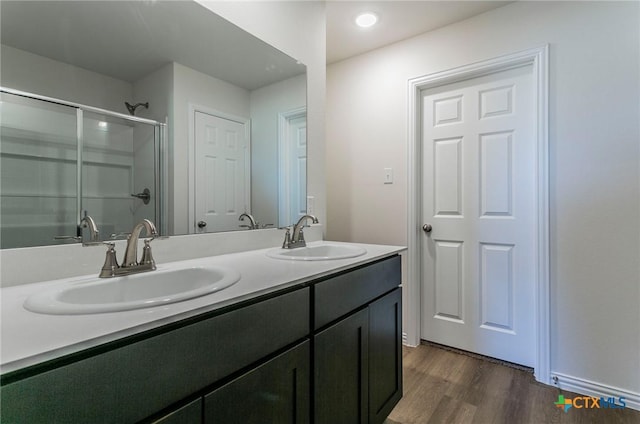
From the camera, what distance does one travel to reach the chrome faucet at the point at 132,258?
928 mm

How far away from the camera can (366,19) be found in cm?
207

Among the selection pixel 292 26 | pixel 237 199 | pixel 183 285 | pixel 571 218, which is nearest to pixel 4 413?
pixel 183 285

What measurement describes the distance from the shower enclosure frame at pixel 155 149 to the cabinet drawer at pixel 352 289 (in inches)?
25.9

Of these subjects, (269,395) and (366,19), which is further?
(366,19)

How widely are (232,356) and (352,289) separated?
0.56m

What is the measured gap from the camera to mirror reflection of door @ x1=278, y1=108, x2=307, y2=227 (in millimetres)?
1712

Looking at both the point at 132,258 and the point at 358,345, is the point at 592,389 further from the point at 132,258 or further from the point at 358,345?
the point at 132,258

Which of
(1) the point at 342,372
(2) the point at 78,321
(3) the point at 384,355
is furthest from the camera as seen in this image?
(3) the point at 384,355

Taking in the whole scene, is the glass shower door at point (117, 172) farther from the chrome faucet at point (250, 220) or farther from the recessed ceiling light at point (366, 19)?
the recessed ceiling light at point (366, 19)

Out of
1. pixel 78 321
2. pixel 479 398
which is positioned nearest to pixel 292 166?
pixel 78 321

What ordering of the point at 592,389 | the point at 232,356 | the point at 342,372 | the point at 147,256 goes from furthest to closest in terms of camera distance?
the point at 592,389 → the point at 342,372 → the point at 147,256 → the point at 232,356

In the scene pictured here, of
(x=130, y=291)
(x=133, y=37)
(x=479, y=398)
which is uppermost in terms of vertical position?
(x=133, y=37)

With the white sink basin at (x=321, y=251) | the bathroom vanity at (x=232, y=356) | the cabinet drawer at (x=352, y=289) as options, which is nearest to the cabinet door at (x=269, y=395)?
the bathroom vanity at (x=232, y=356)

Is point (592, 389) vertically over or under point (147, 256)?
under
